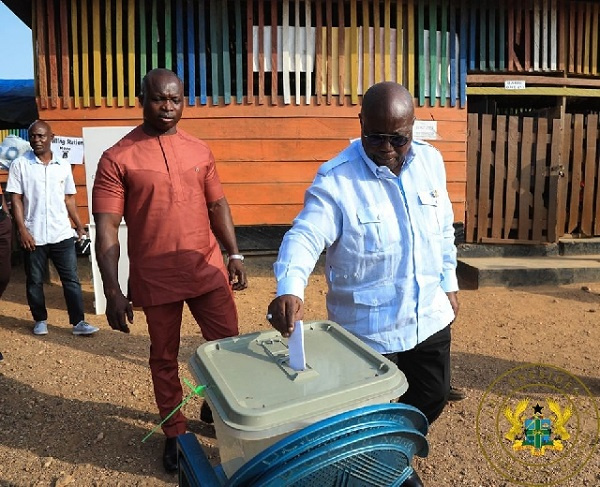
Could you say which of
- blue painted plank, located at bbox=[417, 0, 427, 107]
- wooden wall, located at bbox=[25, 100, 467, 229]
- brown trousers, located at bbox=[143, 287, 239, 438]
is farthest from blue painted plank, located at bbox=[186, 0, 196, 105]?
brown trousers, located at bbox=[143, 287, 239, 438]

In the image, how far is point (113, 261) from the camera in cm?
261

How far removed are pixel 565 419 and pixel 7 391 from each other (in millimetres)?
3635

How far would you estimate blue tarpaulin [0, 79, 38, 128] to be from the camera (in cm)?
1048

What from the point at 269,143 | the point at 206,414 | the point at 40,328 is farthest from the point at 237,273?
the point at 269,143

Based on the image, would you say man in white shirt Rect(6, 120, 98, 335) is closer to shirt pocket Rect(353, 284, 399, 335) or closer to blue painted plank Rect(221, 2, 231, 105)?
blue painted plank Rect(221, 2, 231, 105)

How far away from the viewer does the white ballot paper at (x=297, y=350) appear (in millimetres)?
1467

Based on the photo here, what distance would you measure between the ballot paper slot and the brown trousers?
1.25 metres

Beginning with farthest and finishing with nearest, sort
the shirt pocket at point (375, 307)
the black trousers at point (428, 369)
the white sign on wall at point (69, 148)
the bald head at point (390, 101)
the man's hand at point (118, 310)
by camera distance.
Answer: the white sign on wall at point (69, 148) → the man's hand at point (118, 310) → the black trousers at point (428, 369) → the shirt pocket at point (375, 307) → the bald head at point (390, 101)

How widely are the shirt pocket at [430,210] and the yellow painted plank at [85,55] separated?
546cm

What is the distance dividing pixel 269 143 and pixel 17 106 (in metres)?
6.57

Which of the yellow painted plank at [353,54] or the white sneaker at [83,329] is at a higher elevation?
the yellow painted plank at [353,54]

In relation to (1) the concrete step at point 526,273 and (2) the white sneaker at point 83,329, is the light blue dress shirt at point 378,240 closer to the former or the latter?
(2) the white sneaker at point 83,329

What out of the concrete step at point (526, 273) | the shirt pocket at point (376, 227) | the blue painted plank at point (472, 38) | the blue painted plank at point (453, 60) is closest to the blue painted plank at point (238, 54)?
the blue painted plank at point (453, 60)

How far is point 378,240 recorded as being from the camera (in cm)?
207
